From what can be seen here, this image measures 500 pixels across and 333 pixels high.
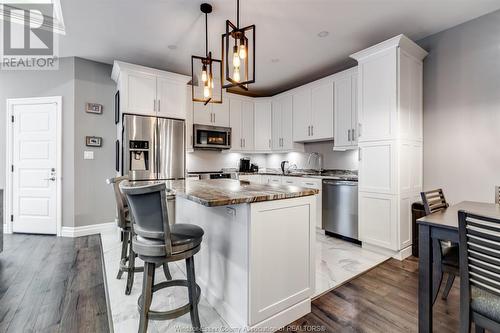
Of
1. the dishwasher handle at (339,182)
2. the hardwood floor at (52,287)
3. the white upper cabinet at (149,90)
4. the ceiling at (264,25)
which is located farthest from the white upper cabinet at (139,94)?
the dishwasher handle at (339,182)

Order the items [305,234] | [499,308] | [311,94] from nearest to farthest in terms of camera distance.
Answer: [499,308]
[305,234]
[311,94]

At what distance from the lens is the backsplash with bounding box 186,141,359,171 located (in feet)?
13.7

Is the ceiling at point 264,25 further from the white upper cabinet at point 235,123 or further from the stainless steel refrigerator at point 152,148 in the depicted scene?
the white upper cabinet at point 235,123

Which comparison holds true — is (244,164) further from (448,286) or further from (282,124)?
(448,286)

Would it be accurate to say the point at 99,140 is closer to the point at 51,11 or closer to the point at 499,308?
the point at 51,11

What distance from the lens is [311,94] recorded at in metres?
4.34

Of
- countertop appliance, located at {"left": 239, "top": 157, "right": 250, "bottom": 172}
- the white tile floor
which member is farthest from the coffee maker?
the white tile floor

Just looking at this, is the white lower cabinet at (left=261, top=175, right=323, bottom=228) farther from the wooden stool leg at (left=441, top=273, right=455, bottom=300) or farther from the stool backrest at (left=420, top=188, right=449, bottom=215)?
the wooden stool leg at (left=441, top=273, right=455, bottom=300)

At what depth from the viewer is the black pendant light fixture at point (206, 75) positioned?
7.54 feet

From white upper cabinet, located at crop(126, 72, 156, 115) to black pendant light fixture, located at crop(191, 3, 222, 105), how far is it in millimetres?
680

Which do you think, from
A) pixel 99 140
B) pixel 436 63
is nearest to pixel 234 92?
pixel 99 140

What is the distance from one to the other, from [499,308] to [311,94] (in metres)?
3.81

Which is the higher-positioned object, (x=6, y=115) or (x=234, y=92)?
(x=234, y=92)

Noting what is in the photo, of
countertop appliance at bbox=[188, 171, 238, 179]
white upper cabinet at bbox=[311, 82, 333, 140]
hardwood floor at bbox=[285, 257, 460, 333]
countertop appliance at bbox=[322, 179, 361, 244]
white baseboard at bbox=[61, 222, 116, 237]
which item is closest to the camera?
hardwood floor at bbox=[285, 257, 460, 333]
